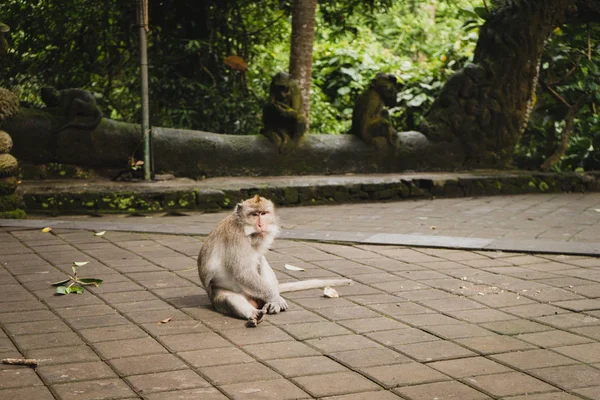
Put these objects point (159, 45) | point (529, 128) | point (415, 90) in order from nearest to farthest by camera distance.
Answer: point (159, 45) → point (529, 128) → point (415, 90)

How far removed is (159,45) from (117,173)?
11.8 feet

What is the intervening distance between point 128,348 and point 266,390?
96cm

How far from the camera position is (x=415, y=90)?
14156 millimetres

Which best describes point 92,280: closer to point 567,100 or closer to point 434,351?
point 434,351

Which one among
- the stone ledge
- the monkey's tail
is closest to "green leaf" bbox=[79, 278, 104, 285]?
the monkey's tail

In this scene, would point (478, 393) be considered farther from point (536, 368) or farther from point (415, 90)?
point (415, 90)

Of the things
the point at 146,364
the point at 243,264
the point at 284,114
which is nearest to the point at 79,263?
the point at 243,264

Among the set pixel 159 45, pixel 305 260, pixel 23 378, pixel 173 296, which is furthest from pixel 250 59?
pixel 23 378

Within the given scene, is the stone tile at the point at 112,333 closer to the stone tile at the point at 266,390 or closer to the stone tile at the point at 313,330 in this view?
the stone tile at the point at 313,330

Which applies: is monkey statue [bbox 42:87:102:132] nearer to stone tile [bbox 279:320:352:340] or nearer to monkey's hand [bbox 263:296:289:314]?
monkey's hand [bbox 263:296:289:314]

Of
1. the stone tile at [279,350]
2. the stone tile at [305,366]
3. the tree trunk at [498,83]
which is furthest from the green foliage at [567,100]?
the stone tile at [305,366]

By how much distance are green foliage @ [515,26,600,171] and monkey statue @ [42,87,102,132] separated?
22.3ft

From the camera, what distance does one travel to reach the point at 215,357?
386 centimetres

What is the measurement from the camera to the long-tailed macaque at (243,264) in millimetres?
4559
